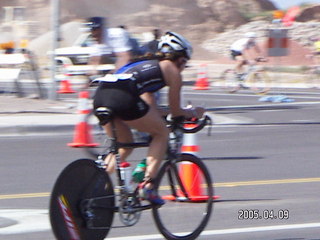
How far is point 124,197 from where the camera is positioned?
6.08m

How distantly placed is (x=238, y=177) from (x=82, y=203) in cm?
417

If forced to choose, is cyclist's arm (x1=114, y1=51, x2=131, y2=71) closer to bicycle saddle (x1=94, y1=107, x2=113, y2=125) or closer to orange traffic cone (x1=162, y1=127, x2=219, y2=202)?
orange traffic cone (x1=162, y1=127, x2=219, y2=202)

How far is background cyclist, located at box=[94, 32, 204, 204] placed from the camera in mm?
6109

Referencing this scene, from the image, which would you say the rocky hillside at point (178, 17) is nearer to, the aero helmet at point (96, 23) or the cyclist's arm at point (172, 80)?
the aero helmet at point (96, 23)

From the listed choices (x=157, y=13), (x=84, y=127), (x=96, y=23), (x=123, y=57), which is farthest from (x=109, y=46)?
(x=157, y=13)

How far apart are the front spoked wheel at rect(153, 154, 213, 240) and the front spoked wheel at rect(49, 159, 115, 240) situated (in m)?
0.54

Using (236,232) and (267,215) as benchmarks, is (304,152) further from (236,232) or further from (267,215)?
(236,232)

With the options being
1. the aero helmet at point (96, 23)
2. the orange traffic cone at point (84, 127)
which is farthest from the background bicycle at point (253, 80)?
the orange traffic cone at point (84, 127)

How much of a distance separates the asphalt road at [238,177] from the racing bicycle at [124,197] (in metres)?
0.28

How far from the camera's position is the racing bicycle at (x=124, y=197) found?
5.76 meters

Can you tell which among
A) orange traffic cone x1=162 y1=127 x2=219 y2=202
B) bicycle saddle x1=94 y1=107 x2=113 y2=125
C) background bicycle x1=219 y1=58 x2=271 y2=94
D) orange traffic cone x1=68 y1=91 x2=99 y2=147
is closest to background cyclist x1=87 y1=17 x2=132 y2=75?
orange traffic cone x1=68 y1=91 x2=99 y2=147

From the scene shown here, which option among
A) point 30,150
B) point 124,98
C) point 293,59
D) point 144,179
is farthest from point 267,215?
point 293,59

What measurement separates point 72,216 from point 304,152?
22.1ft

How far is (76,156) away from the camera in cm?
1138
